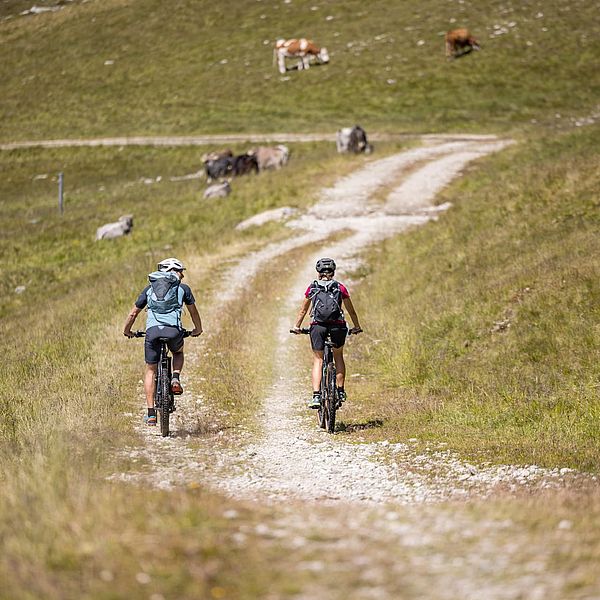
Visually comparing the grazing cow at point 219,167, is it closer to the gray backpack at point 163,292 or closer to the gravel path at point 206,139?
the gravel path at point 206,139

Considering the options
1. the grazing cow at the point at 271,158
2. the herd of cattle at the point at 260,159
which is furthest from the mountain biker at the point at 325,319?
the grazing cow at the point at 271,158

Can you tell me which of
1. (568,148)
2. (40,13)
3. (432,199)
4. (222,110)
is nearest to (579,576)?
(432,199)

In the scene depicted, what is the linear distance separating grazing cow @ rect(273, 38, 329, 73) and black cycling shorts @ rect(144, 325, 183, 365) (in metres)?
56.4

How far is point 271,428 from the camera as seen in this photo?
12.4 m

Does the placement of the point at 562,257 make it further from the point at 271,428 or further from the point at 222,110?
the point at 222,110

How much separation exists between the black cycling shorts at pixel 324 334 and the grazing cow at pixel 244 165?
3096 centimetres

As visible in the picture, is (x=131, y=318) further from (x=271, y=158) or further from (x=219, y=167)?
(x=271, y=158)

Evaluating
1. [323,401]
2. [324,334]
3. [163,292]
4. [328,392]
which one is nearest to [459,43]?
[324,334]

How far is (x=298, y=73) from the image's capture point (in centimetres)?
6519

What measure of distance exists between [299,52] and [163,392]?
189 ft

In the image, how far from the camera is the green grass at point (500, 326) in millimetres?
11781

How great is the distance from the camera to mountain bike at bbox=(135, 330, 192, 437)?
11617mm

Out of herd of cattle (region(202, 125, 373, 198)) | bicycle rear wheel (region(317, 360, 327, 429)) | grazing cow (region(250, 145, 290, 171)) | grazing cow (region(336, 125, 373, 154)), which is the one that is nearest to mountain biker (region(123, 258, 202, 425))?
bicycle rear wheel (region(317, 360, 327, 429))

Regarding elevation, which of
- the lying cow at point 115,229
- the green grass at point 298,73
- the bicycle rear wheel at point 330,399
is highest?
the green grass at point 298,73
